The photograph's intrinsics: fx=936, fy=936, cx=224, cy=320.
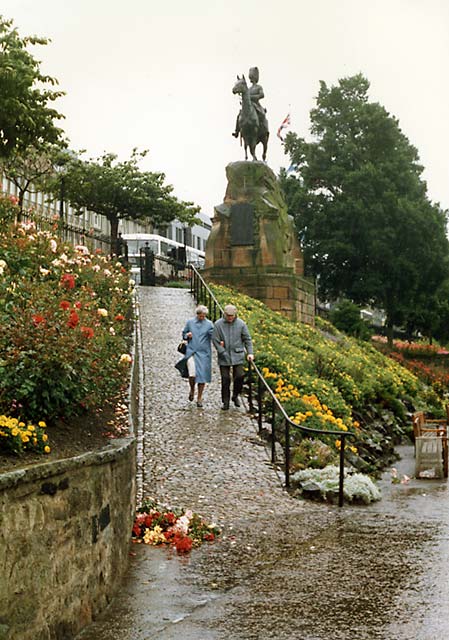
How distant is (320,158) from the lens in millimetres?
49156

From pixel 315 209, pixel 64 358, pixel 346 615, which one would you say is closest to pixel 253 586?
pixel 346 615

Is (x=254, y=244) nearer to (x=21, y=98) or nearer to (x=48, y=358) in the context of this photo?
(x=21, y=98)

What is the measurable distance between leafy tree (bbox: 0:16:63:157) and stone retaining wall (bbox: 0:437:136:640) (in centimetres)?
1890

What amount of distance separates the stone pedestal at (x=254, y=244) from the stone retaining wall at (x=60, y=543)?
2042cm

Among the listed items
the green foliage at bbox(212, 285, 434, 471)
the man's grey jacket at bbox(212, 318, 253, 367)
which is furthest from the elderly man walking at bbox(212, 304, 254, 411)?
the green foliage at bbox(212, 285, 434, 471)

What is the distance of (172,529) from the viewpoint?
808cm

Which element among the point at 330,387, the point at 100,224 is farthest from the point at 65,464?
the point at 100,224

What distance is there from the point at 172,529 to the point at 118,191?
3980 cm

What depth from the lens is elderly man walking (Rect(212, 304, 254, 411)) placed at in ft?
44.4

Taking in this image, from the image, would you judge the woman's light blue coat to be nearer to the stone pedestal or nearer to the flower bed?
the flower bed

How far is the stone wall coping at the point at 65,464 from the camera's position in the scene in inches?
195

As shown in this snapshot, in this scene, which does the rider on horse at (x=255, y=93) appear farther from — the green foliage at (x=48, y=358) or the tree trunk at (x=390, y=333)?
the green foliage at (x=48, y=358)

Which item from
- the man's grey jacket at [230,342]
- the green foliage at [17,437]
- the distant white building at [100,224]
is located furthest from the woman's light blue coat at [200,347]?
the distant white building at [100,224]

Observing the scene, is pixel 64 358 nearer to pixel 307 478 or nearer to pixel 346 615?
pixel 346 615
